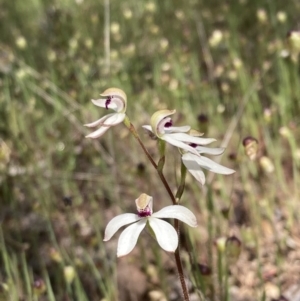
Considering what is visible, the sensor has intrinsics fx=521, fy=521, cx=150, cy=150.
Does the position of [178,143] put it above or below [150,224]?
above

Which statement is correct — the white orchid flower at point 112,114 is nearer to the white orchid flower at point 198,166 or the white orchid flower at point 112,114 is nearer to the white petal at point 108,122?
the white petal at point 108,122

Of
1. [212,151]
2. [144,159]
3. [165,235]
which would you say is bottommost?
[165,235]

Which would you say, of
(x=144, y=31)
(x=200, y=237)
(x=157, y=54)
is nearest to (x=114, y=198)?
(x=200, y=237)

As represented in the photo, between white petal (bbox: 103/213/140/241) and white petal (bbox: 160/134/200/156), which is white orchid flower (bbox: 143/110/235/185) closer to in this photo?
white petal (bbox: 160/134/200/156)

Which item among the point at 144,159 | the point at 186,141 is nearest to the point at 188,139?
the point at 186,141

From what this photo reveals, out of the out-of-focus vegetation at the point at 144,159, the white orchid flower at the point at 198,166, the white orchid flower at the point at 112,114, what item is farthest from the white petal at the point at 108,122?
the out-of-focus vegetation at the point at 144,159

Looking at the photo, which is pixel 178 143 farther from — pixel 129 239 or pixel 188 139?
pixel 129 239

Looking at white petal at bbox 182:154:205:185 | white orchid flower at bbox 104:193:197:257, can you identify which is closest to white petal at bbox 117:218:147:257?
white orchid flower at bbox 104:193:197:257
